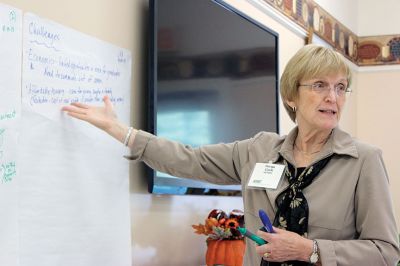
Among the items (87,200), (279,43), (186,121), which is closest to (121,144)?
(87,200)

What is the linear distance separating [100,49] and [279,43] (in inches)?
86.0

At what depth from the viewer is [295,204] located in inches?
77.7

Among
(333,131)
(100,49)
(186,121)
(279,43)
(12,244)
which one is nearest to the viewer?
(12,244)

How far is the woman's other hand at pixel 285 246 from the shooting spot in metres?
1.84

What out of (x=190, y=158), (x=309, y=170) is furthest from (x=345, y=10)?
(x=309, y=170)

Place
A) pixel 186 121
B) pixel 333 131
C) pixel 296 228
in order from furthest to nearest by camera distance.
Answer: pixel 186 121 < pixel 333 131 < pixel 296 228

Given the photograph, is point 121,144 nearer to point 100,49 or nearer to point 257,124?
point 100,49

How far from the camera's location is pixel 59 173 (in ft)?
6.73

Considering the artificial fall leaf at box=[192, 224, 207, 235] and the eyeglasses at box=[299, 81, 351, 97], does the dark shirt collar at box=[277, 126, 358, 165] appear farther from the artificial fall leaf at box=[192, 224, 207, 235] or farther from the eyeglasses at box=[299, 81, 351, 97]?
the artificial fall leaf at box=[192, 224, 207, 235]

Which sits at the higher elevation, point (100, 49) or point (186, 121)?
point (100, 49)

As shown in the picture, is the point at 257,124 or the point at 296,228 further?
the point at 257,124

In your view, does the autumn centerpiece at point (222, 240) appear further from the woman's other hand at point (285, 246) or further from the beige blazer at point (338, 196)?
the woman's other hand at point (285, 246)

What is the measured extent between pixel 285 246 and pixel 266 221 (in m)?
0.10

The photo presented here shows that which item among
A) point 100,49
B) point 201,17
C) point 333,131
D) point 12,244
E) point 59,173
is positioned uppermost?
point 201,17
